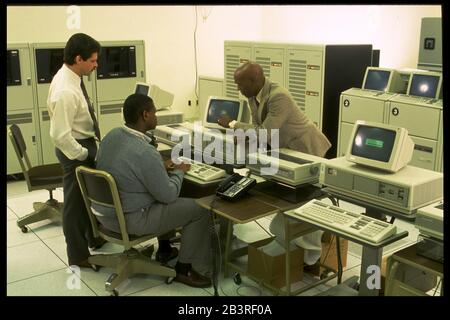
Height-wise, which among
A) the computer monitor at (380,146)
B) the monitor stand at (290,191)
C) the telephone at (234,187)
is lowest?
the monitor stand at (290,191)

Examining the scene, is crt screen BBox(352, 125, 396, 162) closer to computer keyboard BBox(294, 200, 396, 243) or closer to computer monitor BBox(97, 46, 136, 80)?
computer keyboard BBox(294, 200, 396, 243)

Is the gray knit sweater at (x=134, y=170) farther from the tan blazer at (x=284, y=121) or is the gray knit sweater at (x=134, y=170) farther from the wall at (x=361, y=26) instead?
the wall at (x=361, y=26)

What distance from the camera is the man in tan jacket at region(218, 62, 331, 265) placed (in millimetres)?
3111

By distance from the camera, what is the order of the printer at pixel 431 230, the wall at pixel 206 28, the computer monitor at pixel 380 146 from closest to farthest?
the printer at pixel 431 230
the computer monitor at pixel 380 146
the wall at pixel 206 28

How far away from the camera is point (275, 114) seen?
10.4ft

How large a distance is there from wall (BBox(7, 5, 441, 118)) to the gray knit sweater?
4.07m

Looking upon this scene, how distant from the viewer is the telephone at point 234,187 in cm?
274

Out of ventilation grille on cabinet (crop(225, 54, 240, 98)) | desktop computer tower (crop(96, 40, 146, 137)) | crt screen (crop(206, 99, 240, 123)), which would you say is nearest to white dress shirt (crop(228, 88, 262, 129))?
crt screen (crop(206, 99, 240, 123))

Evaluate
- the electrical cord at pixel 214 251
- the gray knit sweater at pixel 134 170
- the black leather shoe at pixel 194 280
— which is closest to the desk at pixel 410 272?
the electrical cord at pixel 214 251

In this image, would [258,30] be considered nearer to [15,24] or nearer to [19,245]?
[15,24]

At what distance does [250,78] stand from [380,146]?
104 centimetres

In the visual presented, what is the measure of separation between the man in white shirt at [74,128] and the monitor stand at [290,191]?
45.1 inches
